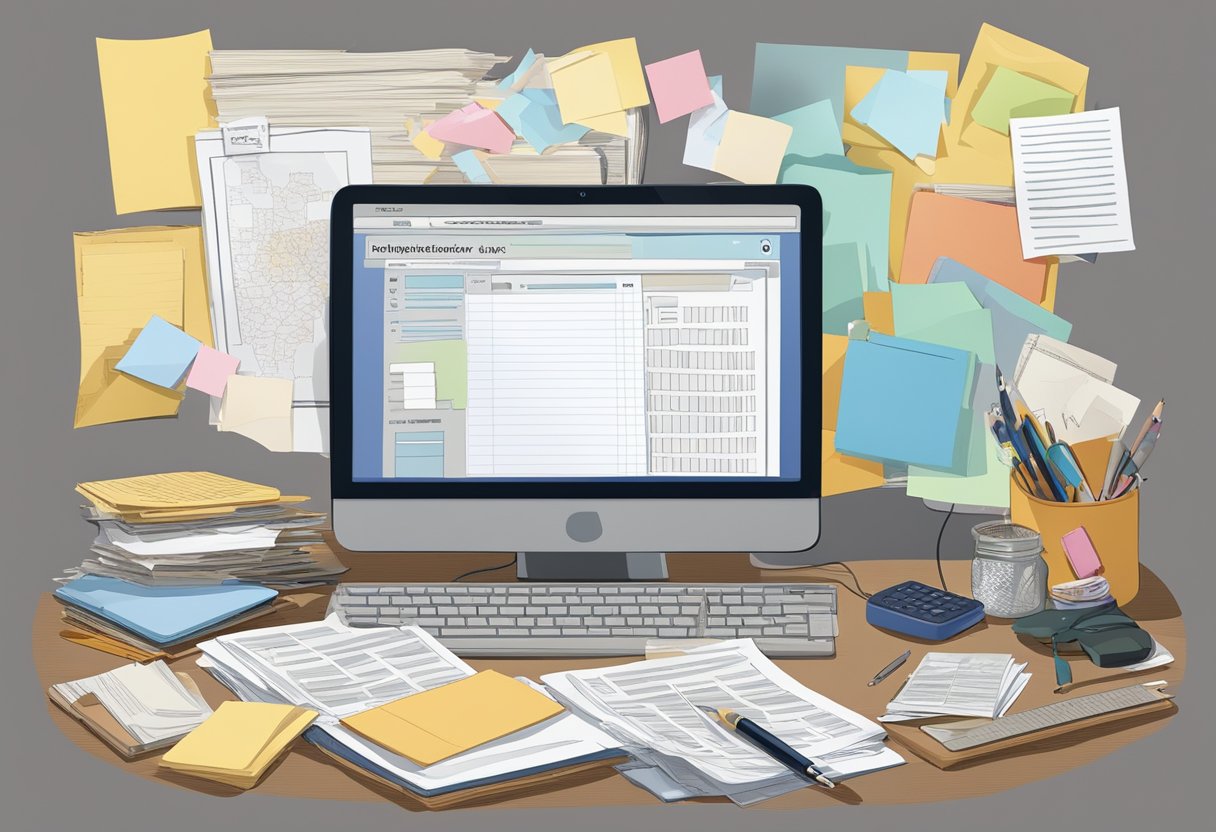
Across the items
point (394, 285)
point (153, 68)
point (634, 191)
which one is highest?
point (153, 68)

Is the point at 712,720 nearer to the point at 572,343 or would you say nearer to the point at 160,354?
the point at 572,343

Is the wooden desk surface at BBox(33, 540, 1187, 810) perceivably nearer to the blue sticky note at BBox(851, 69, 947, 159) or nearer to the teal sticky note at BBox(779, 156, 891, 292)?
the teal sticky note at BBox(779, 156, 891, 292)

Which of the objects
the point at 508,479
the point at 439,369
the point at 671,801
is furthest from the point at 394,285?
the point at 671,801

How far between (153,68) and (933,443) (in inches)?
48.9

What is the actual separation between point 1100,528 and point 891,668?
0.38 m

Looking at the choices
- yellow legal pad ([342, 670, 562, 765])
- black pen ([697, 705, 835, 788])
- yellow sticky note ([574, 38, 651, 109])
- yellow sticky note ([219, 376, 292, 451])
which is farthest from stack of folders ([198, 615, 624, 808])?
yellow sticky note ([574, 38, 651, 109])

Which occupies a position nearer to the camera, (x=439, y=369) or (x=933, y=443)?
(x=439, y=369)

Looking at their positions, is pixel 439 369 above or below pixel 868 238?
below

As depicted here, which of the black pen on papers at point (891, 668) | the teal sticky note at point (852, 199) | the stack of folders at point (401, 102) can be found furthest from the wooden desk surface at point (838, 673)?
the stack of folders at point (401, 102)

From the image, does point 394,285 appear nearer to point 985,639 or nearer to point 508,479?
point 508,479

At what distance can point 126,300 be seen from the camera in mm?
2055

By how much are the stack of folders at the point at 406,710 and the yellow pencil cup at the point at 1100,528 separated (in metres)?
0.72

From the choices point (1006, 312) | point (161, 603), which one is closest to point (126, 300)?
point (161, 603)

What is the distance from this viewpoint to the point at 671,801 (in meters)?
1.31
